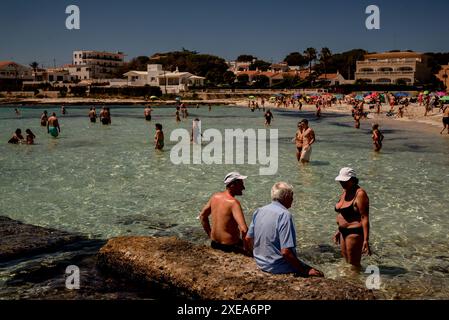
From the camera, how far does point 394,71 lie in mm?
90438

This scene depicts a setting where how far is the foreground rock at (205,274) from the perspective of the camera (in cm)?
449

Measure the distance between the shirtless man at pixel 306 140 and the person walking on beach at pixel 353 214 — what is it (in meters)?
8.71

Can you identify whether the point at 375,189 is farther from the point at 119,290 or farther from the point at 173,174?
the point at 119,290

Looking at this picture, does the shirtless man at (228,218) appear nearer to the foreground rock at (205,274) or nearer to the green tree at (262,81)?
the foreground rock at (205,274)

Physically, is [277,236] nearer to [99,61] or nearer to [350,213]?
[350,213]

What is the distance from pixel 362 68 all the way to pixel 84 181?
9291cm

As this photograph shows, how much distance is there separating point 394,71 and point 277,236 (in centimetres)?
9476

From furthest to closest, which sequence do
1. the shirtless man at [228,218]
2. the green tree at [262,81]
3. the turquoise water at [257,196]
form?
the green tree at [262,81] → the turquoise water at [257,196] → the shirtless man at [228,218]

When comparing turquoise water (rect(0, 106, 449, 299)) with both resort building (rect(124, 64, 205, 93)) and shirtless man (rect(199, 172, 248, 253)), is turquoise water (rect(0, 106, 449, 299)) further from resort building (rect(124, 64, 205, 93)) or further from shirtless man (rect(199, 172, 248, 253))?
resort building (rect(124, 64, 205, 93))

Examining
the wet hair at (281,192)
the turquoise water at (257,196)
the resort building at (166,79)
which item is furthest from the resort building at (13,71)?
the wet hair at (281,192)

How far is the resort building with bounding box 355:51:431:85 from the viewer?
8919cm

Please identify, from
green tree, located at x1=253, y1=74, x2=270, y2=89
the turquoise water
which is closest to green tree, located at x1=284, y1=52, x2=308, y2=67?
green tree, located at x1=253, y1=74, x2=270, y2=89
